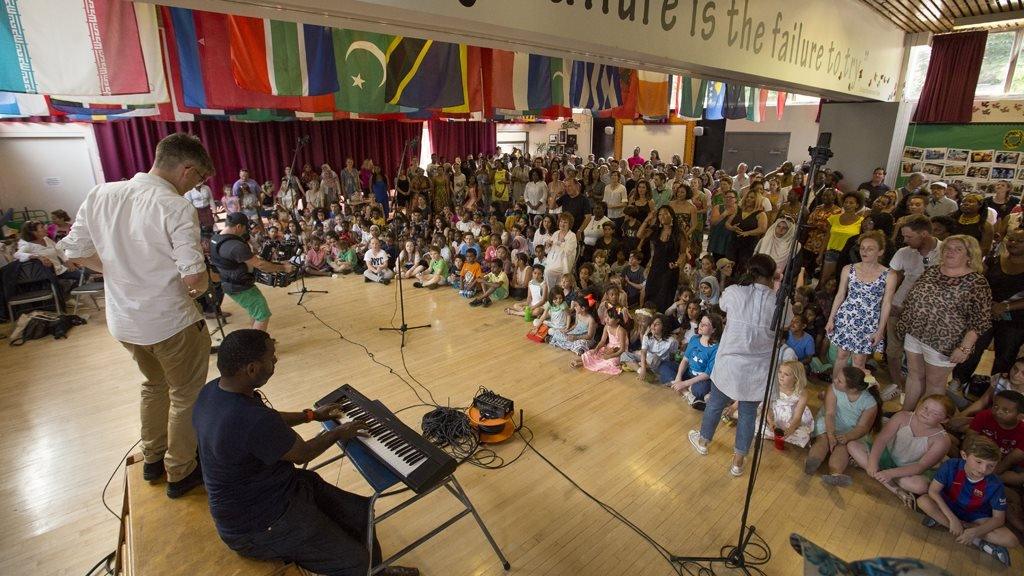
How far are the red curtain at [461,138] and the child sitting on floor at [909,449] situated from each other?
1550cm

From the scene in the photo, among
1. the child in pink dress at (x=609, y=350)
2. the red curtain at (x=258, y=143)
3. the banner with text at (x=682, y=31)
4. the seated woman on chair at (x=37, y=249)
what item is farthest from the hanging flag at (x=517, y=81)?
the red curtain at (x=258, y=143)

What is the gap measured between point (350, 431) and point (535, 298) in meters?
4.15

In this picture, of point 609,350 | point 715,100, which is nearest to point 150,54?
point 609,350

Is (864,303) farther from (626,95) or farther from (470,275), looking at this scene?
(626,95)

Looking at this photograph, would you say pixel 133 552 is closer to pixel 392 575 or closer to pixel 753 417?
pixel 392 575

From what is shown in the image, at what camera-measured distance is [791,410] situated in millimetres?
3617

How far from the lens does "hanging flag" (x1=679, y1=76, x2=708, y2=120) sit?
7.80 meters

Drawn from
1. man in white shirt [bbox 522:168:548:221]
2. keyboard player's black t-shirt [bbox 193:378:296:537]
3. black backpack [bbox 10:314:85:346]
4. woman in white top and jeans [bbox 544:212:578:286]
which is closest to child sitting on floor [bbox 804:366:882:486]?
woman in white top and jeans [bbox 544:212:578:286]

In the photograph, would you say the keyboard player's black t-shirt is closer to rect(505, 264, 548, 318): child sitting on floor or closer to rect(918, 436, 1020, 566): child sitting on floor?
rect(918, 436, 1020, 566): child sitting on floor

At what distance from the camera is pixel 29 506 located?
10.2ft

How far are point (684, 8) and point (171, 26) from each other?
452 cm

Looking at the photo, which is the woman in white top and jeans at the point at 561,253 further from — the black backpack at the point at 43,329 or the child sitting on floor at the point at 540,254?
the black backpack at the point at 43,329

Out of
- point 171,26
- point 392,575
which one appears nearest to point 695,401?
point 392,575

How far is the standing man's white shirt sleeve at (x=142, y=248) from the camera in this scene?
7.50 feet
